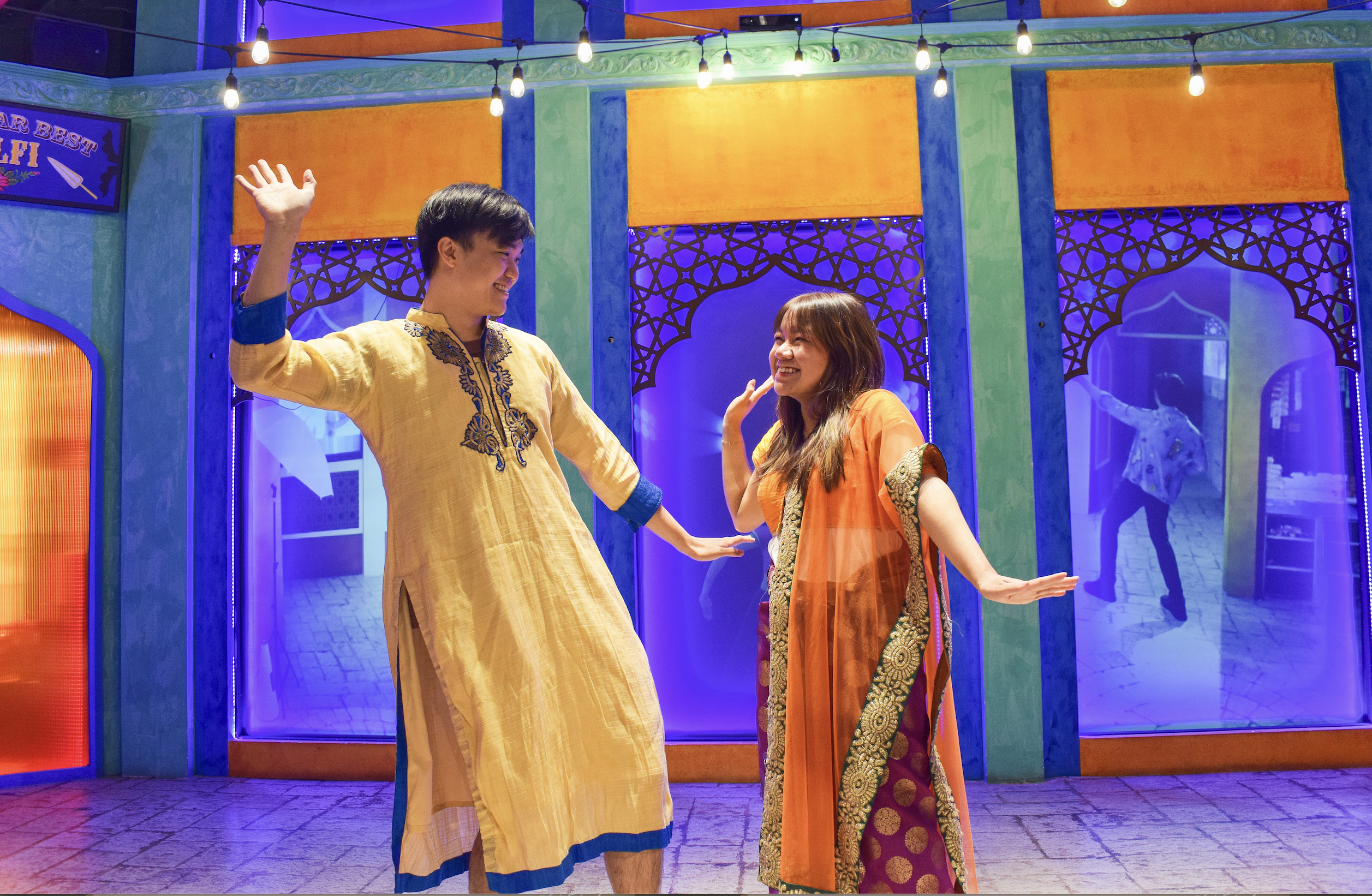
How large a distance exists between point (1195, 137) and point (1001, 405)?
1.58 meters

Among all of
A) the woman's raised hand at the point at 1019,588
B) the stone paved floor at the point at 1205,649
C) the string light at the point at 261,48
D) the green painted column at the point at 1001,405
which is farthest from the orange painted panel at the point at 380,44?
the stone paved floor at the point at 1205,649

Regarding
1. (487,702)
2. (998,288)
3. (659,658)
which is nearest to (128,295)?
(659,658)

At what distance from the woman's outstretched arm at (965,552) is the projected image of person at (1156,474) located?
2776mm

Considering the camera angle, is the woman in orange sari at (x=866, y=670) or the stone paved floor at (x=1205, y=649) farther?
the stone paved floor at (x=1205, y=649)

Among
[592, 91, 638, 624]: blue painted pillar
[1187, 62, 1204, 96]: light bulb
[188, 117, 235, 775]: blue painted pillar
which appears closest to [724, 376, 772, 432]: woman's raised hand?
[592, 91, 638, 624]: blue painted pillar

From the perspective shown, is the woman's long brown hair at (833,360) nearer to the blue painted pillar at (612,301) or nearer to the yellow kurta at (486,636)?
the yellow kurta at (486,636)

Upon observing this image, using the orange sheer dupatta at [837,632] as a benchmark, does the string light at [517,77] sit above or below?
above

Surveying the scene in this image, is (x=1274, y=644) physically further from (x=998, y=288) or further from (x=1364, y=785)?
(x=998, y=288)

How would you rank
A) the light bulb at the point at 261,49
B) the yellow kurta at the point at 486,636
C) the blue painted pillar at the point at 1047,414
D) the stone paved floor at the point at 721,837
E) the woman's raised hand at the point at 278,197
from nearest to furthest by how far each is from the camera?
the woman's raised hand at the point at 278,197, the yellow kurta at the point at 486,636, the stone paved floor at the point at 721,837, the light bulb at the point at 261,49, the blue painted pillar at the point at 1047,414

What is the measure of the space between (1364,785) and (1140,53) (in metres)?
3.37

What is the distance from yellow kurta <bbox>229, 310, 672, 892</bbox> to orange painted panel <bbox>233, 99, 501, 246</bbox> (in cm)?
281

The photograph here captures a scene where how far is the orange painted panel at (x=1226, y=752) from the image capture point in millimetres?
3887

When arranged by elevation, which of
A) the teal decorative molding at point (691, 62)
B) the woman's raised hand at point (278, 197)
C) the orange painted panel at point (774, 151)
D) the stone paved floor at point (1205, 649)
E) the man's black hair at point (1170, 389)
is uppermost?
the teal decorative molding at point (691, 62)

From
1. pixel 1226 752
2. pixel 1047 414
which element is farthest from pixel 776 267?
pixel 1226 752
